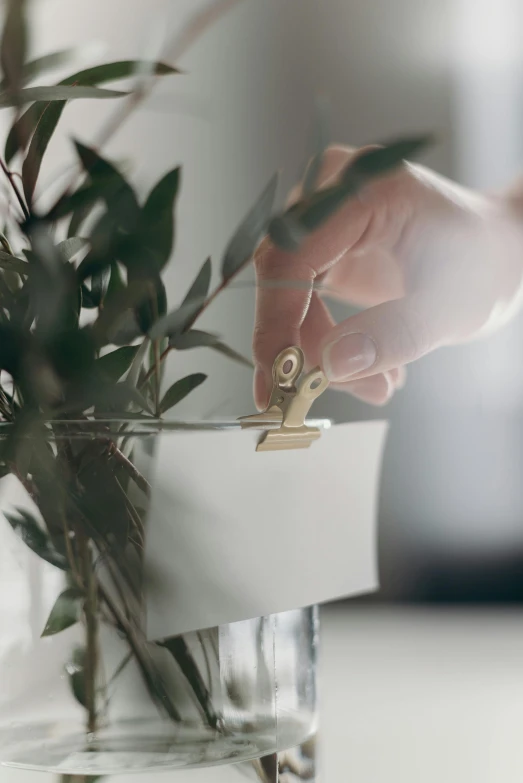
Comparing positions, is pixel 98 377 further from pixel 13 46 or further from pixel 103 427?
pixel 13 46

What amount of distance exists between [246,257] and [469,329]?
23 cm

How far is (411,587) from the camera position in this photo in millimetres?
1152

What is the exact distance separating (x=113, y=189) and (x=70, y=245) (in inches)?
1.2

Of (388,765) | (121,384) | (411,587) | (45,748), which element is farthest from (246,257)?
(411,587)

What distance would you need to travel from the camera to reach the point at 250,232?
0.97 feet

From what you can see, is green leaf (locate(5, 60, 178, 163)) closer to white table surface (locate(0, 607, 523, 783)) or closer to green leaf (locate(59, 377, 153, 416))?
green leaf (locate(59, 377, 153, 416))

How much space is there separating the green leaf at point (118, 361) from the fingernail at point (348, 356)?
80 mm

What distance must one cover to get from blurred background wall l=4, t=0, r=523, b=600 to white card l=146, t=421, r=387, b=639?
796mm

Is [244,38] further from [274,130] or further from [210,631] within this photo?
[210,631]

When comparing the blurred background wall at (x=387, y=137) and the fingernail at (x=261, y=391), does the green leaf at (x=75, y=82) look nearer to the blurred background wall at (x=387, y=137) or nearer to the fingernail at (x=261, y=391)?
the fingernail at (x=261, y=391)

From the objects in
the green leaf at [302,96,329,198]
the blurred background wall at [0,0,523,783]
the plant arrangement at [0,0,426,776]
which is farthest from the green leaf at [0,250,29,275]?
the blurred background wall at [0,0,523,783]

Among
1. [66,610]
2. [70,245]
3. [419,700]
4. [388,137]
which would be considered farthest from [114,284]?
[388,137]

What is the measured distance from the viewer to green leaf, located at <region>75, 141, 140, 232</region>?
0.27 m

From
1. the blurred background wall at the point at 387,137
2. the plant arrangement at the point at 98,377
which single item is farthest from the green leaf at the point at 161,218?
the blurred background wall at the point at 387,137
